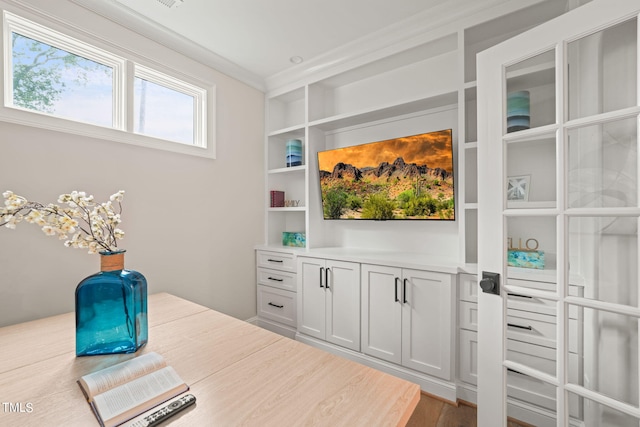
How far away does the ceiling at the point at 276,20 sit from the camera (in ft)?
6.34

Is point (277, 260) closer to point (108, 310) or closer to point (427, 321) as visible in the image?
point (427, 321)

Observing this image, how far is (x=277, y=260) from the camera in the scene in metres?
2.86

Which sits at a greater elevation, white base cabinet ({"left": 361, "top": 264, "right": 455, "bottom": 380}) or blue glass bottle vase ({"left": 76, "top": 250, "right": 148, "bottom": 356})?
blue glass bottle vase ({"left": 76, "top": 250, "right": 148, "bottom": 356})

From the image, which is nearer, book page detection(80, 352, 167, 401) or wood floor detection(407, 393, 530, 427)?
book page detection(80, 352, 167, 401)

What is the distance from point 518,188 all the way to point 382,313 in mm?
1303

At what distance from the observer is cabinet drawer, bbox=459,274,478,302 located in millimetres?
1771

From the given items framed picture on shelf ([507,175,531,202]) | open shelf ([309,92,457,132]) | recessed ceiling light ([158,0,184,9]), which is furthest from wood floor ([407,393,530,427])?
recessed ceiling light ([158,0,184,9])

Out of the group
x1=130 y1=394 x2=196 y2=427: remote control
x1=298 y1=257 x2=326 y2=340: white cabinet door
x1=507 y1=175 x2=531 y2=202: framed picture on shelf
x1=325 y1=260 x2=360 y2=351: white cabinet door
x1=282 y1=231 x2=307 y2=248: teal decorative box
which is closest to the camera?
x1=130 y1=394 x2=196 y2=427: remote control

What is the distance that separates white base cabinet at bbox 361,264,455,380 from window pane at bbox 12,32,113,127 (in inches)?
92.1

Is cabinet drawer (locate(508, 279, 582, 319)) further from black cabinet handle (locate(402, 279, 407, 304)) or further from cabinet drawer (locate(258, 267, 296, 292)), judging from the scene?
cabinet drawer (locate(258, 267, 296, 292))

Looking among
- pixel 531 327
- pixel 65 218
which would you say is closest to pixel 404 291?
pixel 531 327

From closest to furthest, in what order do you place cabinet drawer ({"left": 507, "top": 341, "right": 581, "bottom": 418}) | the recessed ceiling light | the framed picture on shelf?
cabinet drawer ({"left": 507, "top": 341, "right": 581, "bottom": 418}) < the framed picture on shelf < the recessed ceiling light

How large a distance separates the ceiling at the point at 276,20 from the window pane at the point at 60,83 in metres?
0.40

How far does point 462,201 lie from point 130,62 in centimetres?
271
